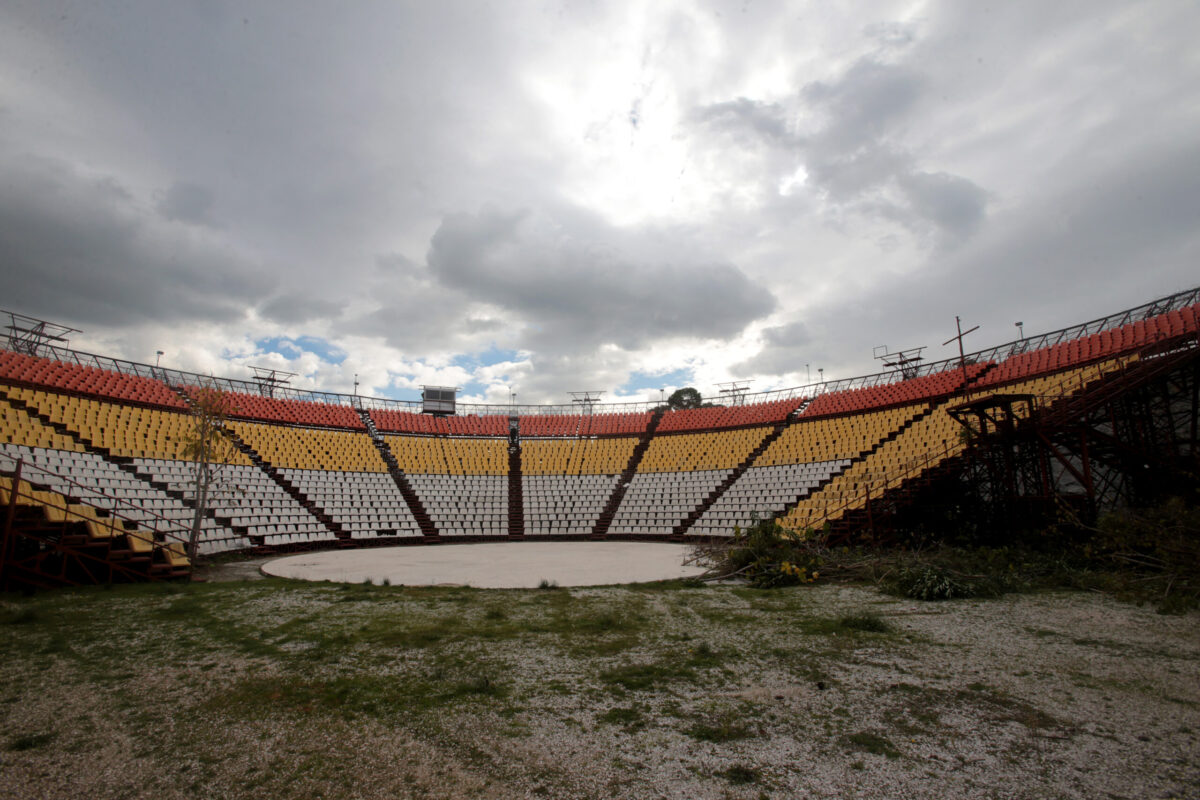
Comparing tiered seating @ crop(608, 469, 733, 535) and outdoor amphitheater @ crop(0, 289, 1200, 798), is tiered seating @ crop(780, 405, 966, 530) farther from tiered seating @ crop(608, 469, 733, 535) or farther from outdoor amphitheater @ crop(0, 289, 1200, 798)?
tiered seating @ crop(608, 469, 733, 535)

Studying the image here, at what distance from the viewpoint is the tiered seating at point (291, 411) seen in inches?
1083

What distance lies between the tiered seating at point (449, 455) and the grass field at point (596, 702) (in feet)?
65.7

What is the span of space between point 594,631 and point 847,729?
13.5 ft

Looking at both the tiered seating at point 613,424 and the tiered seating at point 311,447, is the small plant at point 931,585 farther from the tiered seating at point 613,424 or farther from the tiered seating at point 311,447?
the tiered seating at point 311,447

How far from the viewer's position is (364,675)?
20.8 ft

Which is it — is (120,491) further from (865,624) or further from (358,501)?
(865,624)

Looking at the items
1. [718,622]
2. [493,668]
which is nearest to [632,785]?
[493,668]

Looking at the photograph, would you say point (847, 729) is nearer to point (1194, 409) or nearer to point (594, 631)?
point (594, 631)

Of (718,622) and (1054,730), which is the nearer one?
(1054,730)

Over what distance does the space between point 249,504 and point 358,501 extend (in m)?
4.56

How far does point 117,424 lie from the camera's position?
69.4 feet

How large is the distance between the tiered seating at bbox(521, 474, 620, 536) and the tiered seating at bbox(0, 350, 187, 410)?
1690 cm

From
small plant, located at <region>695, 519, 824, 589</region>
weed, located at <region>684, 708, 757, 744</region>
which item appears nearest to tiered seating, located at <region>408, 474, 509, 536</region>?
small plant, located at <region>695, 519, 824, 589</region>

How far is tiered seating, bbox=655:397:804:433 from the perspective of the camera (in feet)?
104
